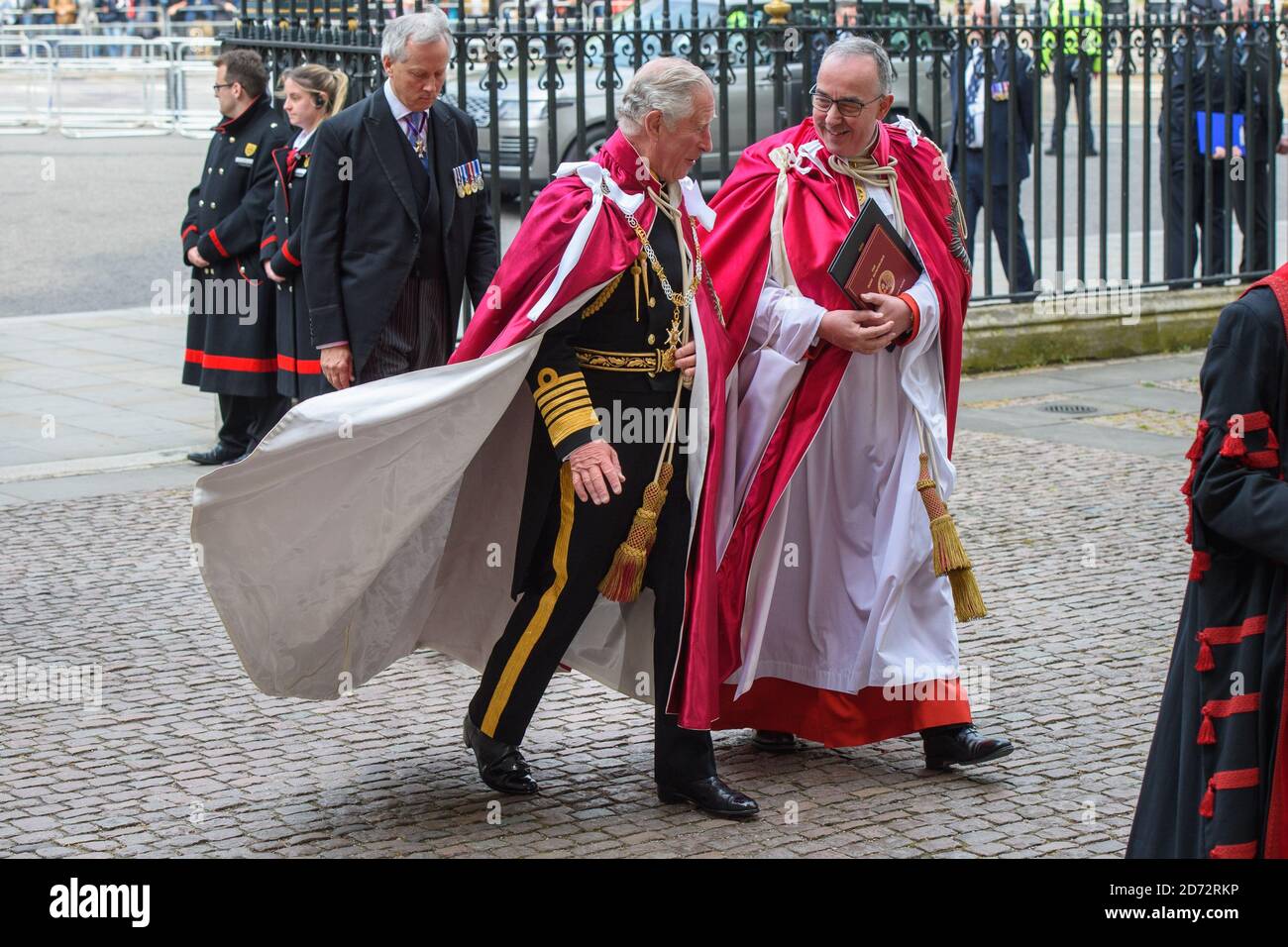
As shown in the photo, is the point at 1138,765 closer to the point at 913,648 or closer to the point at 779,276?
the point at 913,648

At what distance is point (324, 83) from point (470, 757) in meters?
3.46

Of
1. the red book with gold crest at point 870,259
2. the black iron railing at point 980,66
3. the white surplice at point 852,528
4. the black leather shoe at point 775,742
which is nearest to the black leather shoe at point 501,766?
the white surplice at point 852,528

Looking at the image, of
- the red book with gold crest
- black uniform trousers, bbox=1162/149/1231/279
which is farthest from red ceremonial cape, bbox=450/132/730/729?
black uniform trousers, bbox=1162/149/1231/279

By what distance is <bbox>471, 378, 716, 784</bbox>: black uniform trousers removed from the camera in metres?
4.81

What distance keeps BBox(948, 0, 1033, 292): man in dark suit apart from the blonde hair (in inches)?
163

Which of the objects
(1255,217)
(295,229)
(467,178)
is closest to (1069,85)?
(1255,217)

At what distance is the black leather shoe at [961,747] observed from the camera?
510 cm

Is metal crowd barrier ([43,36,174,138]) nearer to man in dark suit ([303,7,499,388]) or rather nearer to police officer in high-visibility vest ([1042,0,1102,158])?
police officer in high-visibility vest ([1042,0,1102,158])

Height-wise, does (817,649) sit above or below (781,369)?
below

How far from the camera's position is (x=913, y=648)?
5125 millimetres

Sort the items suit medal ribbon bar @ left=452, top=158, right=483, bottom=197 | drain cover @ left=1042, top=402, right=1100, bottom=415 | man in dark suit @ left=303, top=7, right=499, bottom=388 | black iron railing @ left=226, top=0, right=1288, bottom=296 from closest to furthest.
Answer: man in dark suit @ left=303, top=7, right=499, bottom=388, suit medal ribbon bar @ left=452, top=158, right=483, bottom=197, black iron railing @ left=226, top=0, right=1288, bottom=296, drain cover @ left=1042, top=402, right=1100, bottom=415
